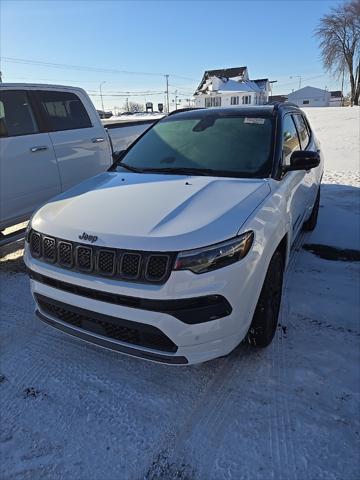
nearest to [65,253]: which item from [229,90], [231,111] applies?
[231,111]

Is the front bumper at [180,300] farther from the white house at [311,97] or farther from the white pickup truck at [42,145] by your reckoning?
the white house at [311,97]

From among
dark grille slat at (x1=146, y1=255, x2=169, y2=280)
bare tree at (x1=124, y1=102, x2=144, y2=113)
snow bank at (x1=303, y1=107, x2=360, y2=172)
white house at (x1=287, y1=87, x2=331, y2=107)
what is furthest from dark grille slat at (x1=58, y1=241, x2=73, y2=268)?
bare tree at (x1=124, y1=102, x2=144, y2=113)

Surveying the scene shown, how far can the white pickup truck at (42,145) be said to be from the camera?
4371 millimetres

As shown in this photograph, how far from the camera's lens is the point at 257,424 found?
88.2 inches

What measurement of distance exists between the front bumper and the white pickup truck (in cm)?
241

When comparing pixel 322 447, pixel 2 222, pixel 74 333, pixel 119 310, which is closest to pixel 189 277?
pixel 119 310

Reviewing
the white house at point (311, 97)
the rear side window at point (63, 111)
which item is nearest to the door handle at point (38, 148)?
the rear side window at point (63, 111)

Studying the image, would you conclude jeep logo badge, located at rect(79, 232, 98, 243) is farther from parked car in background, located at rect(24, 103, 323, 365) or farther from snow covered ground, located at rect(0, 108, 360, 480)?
snow covered ground, located at rect(0, 108, 360, 480)

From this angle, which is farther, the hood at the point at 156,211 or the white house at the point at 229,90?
the white house at the point at 229,90

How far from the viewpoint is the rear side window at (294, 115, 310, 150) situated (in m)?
4.31

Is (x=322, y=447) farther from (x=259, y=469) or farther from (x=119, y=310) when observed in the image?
(x=119, y=310)

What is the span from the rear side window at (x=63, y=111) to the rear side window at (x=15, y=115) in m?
0.22

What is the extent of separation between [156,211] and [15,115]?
3.03 m

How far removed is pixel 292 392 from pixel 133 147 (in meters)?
2.63
